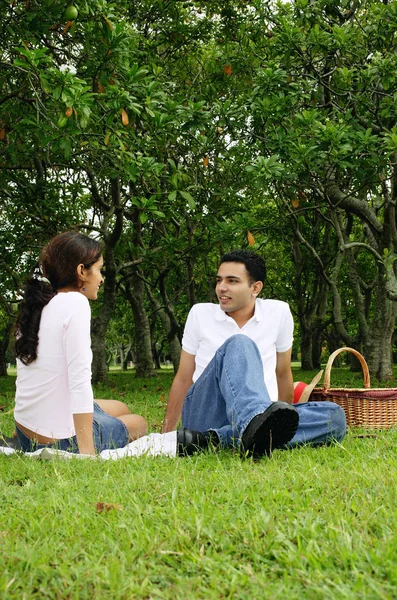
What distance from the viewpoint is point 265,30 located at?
1244cm

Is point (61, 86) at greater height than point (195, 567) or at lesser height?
greater

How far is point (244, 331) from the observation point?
5.20 m

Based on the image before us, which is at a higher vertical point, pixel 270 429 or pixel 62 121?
pixel 62 121

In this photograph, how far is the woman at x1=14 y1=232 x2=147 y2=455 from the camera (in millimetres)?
4379

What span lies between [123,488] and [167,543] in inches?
36.4

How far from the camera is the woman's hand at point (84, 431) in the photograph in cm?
434

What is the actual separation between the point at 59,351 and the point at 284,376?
6.76 feet

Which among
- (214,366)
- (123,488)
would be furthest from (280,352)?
(123,488)

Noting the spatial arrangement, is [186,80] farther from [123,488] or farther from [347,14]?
[123,488]

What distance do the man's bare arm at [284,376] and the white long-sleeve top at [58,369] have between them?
5.83 ft

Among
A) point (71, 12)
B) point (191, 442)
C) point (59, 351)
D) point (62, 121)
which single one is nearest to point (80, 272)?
point (59, 351)

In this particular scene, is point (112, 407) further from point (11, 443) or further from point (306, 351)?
point (306, 351)

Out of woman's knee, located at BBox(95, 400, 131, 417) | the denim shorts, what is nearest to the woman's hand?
the denim shorts

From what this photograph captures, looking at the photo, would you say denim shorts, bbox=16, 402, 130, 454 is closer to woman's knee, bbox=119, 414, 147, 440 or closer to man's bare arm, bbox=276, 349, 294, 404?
woman's knee, bbox=119, 414, 147, 440
